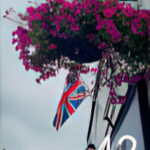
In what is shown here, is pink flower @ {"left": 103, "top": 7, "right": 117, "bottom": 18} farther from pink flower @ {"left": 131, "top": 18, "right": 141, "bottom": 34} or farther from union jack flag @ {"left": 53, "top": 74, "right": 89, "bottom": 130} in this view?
union jack flag @ {"left": 53, "top": 74, "right": 89, "bottom": 130}

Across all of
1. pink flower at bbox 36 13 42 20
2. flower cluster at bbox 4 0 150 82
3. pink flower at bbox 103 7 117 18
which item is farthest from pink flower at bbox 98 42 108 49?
pink flower at bbox 36 13 42 20

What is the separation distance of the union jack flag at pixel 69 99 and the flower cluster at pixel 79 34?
101mm

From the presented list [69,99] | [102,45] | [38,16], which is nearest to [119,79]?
[102,45]

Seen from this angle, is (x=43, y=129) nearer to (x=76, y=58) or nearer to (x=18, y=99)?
(x=18, y=99)

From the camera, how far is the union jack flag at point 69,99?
175 cm

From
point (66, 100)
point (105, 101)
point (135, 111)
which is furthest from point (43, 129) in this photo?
point (135, 111)

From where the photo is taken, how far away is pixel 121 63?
5.82 ft

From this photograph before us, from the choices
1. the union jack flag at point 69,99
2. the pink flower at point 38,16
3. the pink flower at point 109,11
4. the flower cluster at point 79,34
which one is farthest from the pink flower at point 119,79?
the pink flower at point 38,16

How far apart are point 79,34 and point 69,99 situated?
0.42 metres

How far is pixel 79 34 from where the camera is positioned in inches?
68.1

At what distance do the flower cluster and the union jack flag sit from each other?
0.10 meters

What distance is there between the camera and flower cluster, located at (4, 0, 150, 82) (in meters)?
1.72

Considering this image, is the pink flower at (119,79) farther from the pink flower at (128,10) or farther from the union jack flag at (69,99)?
the pink flower at (128,10)

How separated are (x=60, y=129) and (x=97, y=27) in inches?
27.0
